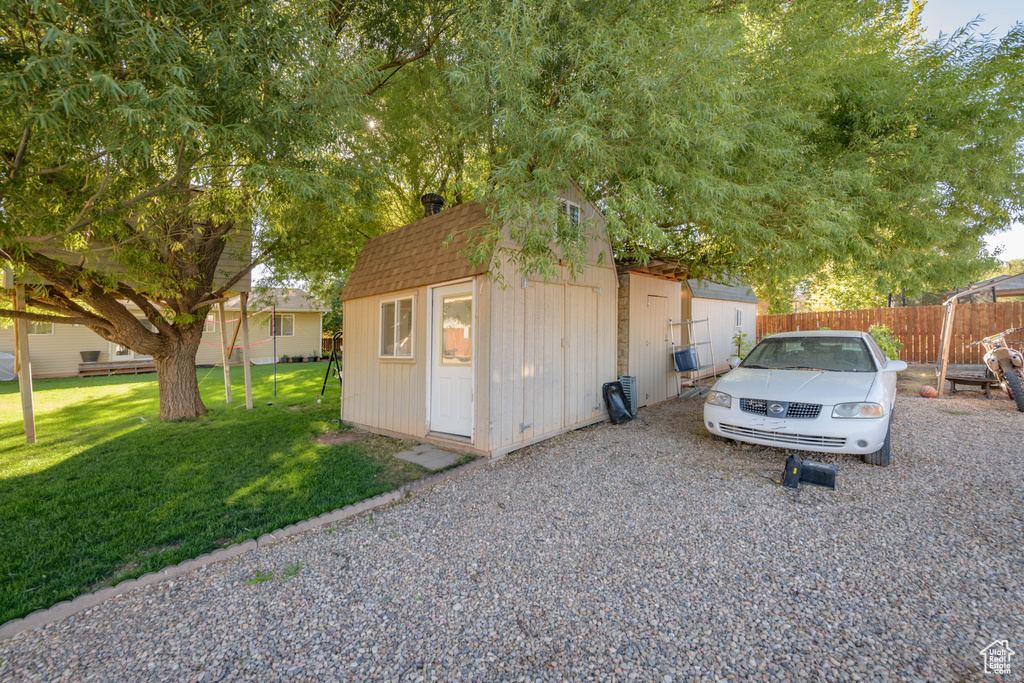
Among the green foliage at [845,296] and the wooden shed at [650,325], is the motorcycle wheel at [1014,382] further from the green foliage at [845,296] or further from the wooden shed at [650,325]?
the green foliage at [845,296]

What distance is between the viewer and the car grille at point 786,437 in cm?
439

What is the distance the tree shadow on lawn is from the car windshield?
15.9 ft

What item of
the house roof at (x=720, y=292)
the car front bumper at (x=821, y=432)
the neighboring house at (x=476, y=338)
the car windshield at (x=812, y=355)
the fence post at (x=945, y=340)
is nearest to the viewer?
the car front bumper at (x=821, y=432)

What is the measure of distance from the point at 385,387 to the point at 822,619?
5929 mm

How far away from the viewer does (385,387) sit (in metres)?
6.83

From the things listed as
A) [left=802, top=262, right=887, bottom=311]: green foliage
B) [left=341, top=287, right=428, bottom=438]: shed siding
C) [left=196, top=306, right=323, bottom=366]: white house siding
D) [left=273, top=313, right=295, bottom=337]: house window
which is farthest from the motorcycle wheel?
[left=273, top=313, right=295, bottom=337]: house window

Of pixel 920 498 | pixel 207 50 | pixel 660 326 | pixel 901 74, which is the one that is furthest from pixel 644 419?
pixel 207 50

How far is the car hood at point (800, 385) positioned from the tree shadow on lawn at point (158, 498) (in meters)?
4.04

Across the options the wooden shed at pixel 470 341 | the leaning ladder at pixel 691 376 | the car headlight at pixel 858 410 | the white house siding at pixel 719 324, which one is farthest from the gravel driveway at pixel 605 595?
the white house siding at pixel 719 324

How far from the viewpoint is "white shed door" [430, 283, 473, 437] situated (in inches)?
222

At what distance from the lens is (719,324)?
1345 centimetres

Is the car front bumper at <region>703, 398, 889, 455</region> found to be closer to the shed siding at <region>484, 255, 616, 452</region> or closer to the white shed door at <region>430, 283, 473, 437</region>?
the shed siding at <region>484, 255, 616, 452</region>

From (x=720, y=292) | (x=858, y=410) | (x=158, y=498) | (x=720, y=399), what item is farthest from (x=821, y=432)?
(x=720, y=292)

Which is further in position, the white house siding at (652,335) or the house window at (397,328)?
the white house siding at (652,335)
